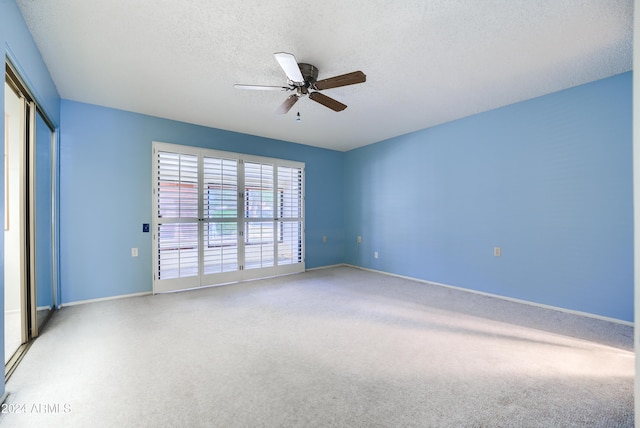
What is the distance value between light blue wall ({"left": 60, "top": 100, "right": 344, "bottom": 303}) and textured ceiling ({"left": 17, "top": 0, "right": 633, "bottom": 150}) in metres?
0.34

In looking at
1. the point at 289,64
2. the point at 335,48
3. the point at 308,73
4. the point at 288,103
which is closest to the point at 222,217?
the point at 288,103

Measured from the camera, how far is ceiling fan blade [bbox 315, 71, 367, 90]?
2229mm

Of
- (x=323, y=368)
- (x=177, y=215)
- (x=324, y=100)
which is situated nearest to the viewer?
(x=323, y=368)

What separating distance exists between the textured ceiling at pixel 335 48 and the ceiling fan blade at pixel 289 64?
10.7 inches

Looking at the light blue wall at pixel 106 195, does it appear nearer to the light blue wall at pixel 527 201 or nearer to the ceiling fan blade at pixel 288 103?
the ceiling fan blade at pixel 288 103

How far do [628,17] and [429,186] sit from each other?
2.73m

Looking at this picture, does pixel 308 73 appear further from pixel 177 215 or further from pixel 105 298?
pixel 105 298

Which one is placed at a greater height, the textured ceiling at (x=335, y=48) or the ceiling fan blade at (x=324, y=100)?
the textured ceiling at (x=335, y=48)

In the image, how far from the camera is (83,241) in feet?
11.4

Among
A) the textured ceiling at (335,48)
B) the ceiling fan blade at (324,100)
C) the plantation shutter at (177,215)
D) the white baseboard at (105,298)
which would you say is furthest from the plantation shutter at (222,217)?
the ceiling fan blade at (324,100)

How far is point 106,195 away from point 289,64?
10.4 feet

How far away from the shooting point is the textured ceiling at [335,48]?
6.28 ft

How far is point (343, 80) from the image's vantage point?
234cm

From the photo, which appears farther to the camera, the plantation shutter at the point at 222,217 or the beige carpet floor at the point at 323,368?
the plantation shutter at the point at 222,217
